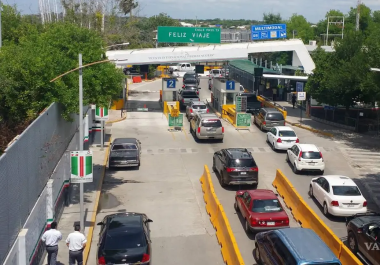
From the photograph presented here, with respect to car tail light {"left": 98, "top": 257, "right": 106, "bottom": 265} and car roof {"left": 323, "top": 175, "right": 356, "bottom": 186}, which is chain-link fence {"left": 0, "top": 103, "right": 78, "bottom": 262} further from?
car roof {"left": 323, "top": 175, "right": 356, "bottom": 186}

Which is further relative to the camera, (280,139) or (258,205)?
(280,139)

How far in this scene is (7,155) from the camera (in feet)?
38.8

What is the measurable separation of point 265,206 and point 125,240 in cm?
530

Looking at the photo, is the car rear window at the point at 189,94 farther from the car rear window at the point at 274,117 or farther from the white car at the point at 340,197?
the white car at the point at 340,197

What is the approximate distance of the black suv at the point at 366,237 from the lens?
1417cm

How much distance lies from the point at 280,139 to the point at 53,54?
561 inches

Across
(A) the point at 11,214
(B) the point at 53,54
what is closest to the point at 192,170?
(B) the point at 53,54

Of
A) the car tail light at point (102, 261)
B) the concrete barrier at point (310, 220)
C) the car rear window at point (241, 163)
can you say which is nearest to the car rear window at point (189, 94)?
the concrete barrier at point (310, 220)

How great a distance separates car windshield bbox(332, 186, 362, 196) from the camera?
746 inches

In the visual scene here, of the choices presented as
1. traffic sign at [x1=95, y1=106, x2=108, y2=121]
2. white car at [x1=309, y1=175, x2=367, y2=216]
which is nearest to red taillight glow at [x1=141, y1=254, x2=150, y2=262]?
white car at [x1=309, y1=175, x2=367, y2=216]

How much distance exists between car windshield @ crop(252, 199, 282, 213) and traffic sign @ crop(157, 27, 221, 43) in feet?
104

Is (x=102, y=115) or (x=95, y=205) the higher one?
(x=102, y=115)

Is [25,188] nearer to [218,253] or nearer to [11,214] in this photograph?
[11,214]

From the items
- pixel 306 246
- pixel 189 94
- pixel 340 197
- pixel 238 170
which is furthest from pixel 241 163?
pixel 189 94
